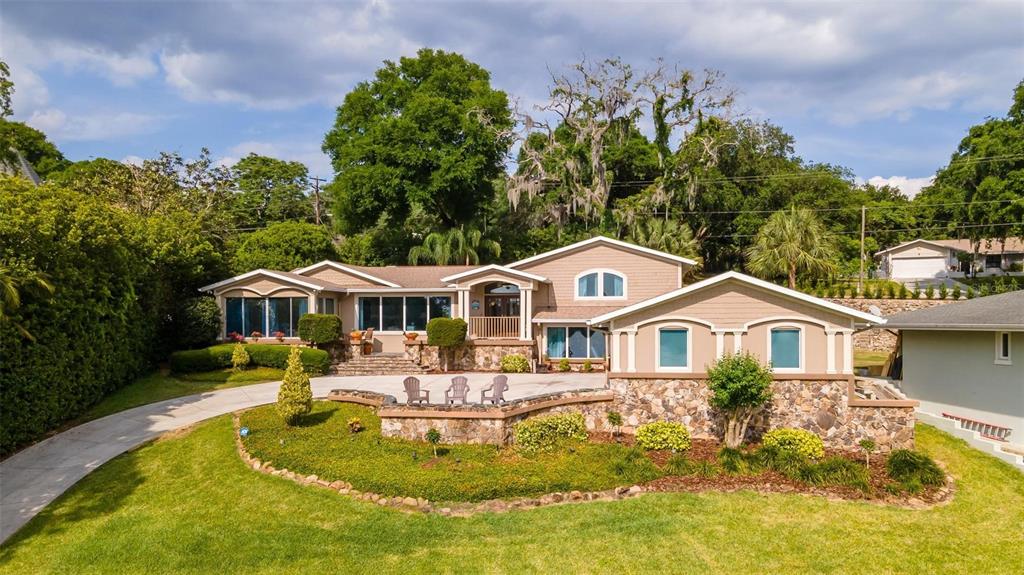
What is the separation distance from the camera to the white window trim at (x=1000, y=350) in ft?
50.1

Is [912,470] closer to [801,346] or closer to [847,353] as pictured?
[847,353]

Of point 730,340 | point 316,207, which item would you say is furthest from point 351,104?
point 730,340

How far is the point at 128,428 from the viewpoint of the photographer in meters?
15.4

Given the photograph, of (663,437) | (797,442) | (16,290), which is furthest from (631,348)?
(16,290)

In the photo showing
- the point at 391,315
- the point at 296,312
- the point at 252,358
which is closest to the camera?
the point at 252,358

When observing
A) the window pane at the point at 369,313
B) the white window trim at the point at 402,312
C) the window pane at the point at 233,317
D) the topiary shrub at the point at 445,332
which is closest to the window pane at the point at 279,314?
the window pane at the point at 233,317

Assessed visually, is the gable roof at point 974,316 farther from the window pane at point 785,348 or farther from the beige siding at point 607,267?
the beige siding at point 607,267

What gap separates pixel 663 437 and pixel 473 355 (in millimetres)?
10872

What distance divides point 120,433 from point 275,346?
24.4ft

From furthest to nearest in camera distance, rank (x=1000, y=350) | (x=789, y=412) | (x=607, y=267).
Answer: (x=607, y=267)
(x=1000, y=350)
(x=789, y=412)

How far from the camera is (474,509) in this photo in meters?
11.4

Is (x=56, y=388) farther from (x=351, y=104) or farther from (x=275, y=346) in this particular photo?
(x=351, y=104)

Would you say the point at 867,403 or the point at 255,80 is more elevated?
the point at 255,80

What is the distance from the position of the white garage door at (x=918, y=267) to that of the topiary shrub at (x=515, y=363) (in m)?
34.7
